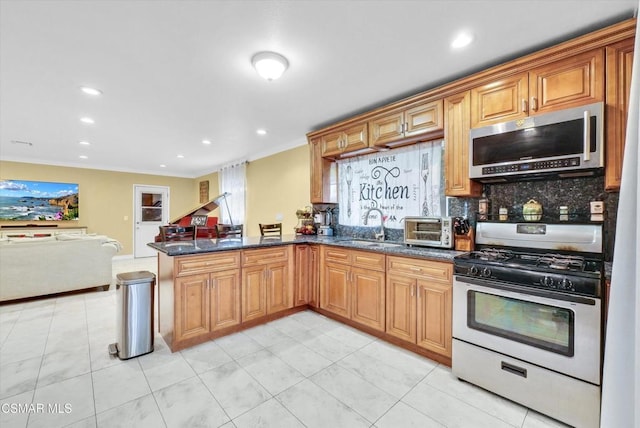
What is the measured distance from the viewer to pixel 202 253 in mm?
2580

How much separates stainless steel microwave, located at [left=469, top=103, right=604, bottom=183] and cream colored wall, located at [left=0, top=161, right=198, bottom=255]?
659 centimetres

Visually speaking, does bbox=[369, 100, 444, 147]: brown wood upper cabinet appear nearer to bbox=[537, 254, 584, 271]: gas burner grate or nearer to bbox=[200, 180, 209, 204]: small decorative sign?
bbox=[537, 254, 584, 271]: gas burner grate

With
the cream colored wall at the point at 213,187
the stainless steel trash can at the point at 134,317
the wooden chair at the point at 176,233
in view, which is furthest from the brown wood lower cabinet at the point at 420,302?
the cream colored wall at the point at 213,187

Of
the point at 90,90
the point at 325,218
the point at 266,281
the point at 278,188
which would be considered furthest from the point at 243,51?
the point at 278,188

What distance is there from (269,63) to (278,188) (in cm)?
311

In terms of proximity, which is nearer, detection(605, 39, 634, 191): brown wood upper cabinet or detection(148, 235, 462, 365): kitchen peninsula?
detection(605, 39, 634, 191): brown wood upper cabinet

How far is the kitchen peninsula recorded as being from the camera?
2379mm

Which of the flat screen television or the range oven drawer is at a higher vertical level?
the flat screen television

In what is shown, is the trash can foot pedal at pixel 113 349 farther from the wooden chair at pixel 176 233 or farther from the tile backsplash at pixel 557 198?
the tile backsplash at pixel 557 198

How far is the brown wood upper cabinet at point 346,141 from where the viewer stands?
10.8ft

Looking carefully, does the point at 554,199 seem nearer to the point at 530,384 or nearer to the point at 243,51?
the point at 530,384

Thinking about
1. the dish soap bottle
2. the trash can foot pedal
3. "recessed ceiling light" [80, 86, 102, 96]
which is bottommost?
the trash can foot pedal

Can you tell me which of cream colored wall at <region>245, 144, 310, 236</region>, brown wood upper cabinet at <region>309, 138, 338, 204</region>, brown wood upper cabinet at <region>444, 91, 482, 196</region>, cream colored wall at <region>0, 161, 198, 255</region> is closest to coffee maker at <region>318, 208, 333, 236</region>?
brown wood upper cabinet at <region>309, 138, 338, 204</region>

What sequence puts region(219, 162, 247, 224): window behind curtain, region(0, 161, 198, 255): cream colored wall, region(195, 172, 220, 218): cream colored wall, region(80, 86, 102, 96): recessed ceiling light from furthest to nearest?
1. region(195, 172, 220, 218): cream colored wall
2. region(0, 161, 198, 255): cream colored wall
3. region(219, 162, 247, 224): window behind curtain
4. region(80, 86, 102, 96): recessed ceiling light
